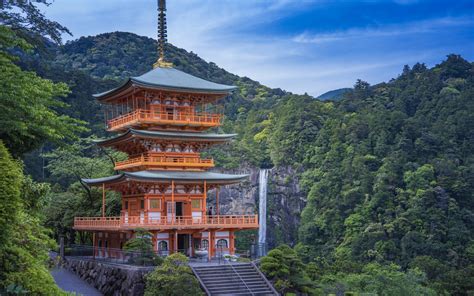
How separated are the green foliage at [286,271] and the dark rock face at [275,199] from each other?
104 feet

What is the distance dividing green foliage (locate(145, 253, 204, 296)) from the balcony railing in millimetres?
7517

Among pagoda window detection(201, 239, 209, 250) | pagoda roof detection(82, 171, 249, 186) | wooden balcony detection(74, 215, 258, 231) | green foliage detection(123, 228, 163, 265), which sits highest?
pagoda roof detection(82, 171, 249, 186)

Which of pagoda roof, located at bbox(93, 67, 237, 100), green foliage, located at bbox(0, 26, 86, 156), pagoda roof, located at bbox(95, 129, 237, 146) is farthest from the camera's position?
pagoda roof, located at bbox(93, 67, 237, 100)

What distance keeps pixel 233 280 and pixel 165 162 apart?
26.4 ft

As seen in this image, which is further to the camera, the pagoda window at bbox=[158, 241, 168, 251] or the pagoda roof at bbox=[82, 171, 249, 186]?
the pagoda window at bbox=[158, 241, 168, 251]

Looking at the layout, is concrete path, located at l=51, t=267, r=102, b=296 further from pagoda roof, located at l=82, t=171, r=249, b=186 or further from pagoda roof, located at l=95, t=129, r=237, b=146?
pagoda roof, located at l=95, t=129, r=237, b=146

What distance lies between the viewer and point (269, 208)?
59.6 metres

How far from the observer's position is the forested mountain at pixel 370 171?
124ft

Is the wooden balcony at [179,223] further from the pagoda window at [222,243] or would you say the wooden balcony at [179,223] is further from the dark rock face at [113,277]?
the dark rock face at [113,277]

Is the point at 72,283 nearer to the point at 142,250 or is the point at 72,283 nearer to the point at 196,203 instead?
the point at 142,250

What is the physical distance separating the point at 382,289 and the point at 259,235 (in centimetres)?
2668

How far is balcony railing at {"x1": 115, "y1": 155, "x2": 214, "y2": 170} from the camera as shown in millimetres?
31339

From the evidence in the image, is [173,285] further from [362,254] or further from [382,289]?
[362,254]

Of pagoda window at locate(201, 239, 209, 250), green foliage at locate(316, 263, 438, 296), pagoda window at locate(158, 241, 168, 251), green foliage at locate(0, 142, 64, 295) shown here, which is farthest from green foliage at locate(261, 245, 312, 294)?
green foliage at locate(0, 142, 64, 295)
